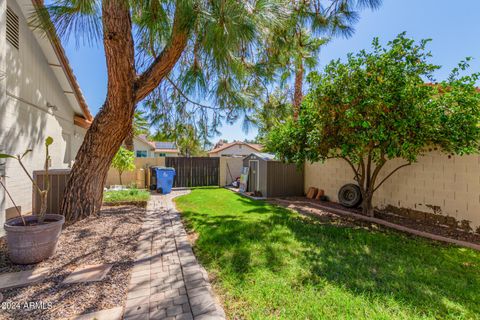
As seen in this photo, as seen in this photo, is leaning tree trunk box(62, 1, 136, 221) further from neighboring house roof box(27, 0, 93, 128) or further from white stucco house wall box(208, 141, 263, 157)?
white stucco house wall box(208, 141, 263, 157)

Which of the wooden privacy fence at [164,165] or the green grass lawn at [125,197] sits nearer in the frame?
the green grass lawn at [125,197]

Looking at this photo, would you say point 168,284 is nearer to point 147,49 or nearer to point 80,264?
point 80,264

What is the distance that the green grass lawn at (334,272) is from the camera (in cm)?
226

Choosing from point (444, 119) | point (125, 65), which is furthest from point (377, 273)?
point (125, 65)

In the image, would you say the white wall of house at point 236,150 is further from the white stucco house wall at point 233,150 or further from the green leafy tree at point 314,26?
the green leafy tree at point 314,26

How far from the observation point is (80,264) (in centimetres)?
314

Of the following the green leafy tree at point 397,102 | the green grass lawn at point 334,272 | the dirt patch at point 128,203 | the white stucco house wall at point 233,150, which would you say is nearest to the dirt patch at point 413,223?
the green grass lawn at point 334,272

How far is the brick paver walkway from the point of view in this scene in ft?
7.18

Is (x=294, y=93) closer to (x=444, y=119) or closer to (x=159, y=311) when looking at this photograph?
(x=444, y=119)

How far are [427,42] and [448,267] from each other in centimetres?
425

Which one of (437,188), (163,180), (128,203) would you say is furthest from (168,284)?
(163,180)

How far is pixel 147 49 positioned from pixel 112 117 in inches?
66.0

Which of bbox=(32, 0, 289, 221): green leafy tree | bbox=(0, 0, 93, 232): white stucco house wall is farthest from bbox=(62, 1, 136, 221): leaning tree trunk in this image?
bbox=(0, 0, 93, 232): white stucco house wall

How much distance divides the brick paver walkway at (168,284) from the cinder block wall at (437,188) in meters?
5.76
